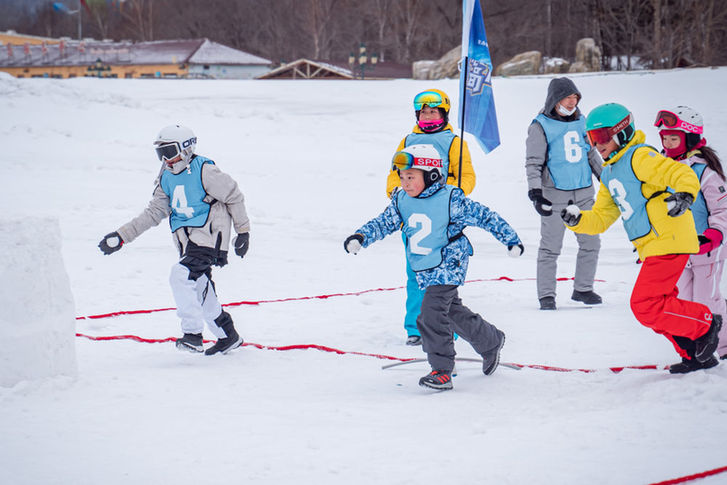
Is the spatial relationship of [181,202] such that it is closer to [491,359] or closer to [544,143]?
[491,359]

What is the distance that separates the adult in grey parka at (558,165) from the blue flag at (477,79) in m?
0.44

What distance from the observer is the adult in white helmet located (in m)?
5.19

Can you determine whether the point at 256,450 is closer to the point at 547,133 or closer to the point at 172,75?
the point at 547,133

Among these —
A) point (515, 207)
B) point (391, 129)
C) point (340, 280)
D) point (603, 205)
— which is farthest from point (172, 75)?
→ point (603, 205)

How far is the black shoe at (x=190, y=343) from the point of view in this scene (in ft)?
17.3

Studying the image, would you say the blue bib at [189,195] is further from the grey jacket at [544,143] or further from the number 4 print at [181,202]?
the grey jacket at [544,143]

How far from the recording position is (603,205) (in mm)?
4770

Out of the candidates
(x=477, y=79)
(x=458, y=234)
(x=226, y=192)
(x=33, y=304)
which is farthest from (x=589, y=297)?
(x=33, y=304)

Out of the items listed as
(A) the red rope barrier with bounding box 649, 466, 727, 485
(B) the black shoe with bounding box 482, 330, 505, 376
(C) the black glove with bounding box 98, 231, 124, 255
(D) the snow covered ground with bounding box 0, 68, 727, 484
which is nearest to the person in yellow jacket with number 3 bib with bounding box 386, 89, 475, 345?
(D) the snow covered ground with bounding box 0, 68, 727, 484

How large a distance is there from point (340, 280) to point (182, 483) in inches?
210

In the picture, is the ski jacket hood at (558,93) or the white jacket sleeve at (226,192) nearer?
the white jacket sleeve at (226,192)

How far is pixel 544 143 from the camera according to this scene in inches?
257

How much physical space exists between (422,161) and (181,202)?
1839 millimetres

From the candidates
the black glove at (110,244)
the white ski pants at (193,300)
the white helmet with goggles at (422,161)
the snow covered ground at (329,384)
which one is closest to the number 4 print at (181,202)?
the white ski pants at (193,300)
